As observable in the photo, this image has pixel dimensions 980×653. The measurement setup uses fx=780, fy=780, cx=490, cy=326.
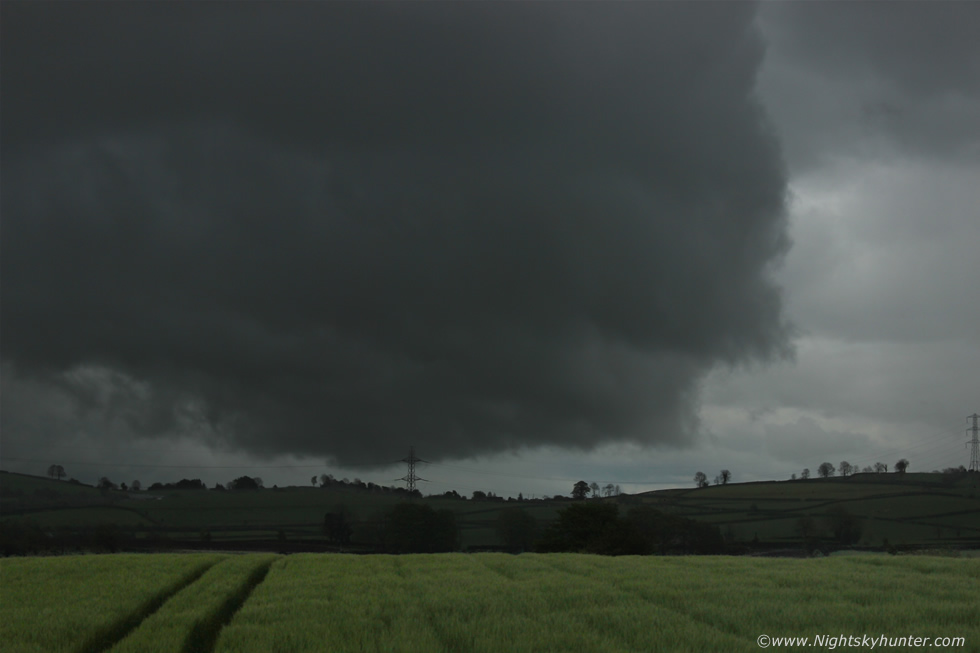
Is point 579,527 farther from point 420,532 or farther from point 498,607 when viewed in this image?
point 498,607

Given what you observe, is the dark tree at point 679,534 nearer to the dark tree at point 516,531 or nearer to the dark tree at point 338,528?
the dark tree at point 516,531

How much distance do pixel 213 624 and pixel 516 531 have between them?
5356 inches

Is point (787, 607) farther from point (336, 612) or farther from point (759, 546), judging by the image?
point (759, 546)

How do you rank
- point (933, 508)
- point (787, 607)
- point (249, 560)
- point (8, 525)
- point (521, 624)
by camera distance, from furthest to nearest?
1. point (933, 508)
2. point (8, 525)
3. point (249, 560)
4. point (787, 607)
5. point (521, 624)

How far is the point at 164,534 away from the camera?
15962 centimetres

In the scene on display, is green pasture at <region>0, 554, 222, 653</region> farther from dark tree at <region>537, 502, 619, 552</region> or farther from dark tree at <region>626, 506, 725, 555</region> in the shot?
dark tree at <region>626, 506, 725, 555</region>

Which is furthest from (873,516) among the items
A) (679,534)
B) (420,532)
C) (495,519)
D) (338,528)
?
(338,528)

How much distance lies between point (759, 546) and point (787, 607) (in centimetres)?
13784

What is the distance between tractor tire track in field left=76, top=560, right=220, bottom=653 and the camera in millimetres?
17625

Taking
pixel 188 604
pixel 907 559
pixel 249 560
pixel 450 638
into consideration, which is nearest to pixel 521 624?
pixel 450 638

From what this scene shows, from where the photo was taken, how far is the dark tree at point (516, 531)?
5960 inches

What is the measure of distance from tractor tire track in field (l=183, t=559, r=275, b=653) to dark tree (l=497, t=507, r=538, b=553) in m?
127

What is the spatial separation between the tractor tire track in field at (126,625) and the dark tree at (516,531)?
126235mm

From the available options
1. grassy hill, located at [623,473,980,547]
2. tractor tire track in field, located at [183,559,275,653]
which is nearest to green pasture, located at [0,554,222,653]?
tractor tire track in field, located at [183,559,275,653]
